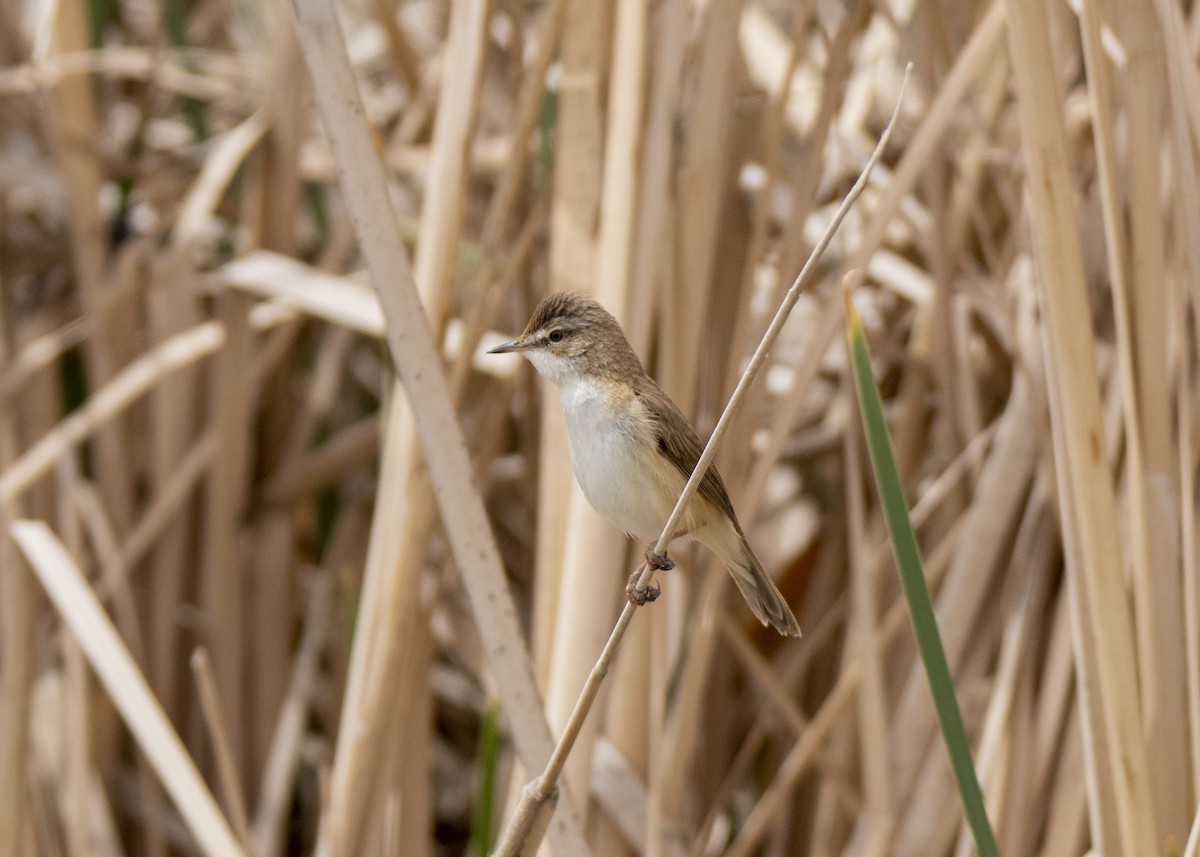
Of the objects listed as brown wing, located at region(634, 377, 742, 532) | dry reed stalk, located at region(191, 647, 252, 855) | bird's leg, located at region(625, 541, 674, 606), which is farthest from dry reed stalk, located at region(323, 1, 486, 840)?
bird's leg, located at region(625, 541, 674, 606)

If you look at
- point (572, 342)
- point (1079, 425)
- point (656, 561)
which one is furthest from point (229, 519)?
point (1079, 425)

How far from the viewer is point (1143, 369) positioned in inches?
71.2

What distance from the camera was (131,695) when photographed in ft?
7.54

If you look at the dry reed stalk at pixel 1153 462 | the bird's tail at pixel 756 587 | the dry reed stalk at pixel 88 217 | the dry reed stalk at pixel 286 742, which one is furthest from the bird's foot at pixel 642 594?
the dry reed stalk at pixel 88 217

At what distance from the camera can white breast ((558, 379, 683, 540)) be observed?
1.86m

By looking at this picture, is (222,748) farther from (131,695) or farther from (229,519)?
(229,519)

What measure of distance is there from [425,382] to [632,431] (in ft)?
1.26

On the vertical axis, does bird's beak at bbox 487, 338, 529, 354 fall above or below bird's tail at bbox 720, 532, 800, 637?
above

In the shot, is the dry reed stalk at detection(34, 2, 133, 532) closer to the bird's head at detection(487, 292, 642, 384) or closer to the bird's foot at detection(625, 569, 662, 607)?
the bird's head at detection(487, 292, 642, 384)

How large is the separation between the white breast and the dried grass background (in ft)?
0.35

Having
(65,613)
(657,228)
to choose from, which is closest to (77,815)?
(65,613)

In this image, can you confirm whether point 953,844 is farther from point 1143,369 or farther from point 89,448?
point 89,448

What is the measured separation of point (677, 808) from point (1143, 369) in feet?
3.55

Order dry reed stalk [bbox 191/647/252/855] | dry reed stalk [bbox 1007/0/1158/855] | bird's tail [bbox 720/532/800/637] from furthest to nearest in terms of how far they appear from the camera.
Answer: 1. dry reed stalk [bbox 191/647/252/855]
2. bird's tail [bbox 720/532/800/637]
3. dry reed stalk [bbox 1007/0/1158/855]
